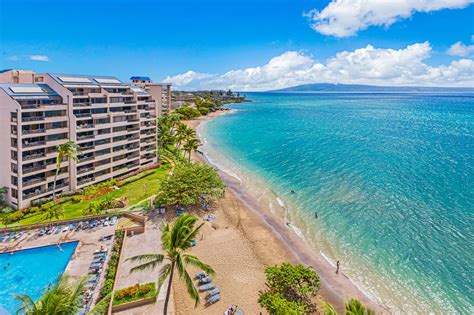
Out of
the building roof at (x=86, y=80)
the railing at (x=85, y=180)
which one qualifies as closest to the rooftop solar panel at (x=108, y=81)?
the building roof at (x=86, y=80)

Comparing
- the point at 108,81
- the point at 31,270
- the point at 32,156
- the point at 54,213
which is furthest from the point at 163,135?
the point at 31,270

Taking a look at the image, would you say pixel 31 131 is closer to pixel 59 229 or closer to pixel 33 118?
pixel 33 118

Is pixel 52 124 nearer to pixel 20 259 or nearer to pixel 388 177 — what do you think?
pixel 20 259

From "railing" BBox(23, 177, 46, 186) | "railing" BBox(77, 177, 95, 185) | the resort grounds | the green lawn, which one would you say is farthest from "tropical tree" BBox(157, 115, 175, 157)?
"railing" BBox(23, 177, 46, 186)

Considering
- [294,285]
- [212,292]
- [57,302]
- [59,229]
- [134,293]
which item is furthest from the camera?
[59,229]

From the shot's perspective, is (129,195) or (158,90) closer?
(129,195)

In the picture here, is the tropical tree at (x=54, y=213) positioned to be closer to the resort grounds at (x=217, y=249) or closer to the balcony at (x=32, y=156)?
the resort grounds at (x=217, y=249)
